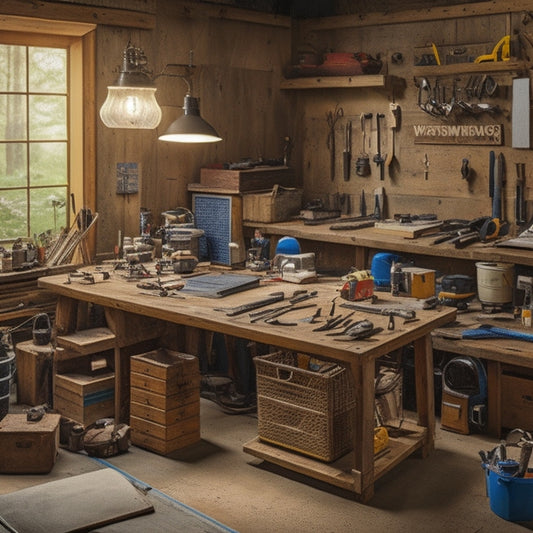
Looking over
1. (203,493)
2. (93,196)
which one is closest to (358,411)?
(203,493)

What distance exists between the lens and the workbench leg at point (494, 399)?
462cm

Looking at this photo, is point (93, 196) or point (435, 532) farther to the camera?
point (93, 196)

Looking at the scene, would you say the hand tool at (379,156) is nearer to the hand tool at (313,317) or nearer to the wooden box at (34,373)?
the hand tool at (313,317)

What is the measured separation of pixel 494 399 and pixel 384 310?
3.23 feet

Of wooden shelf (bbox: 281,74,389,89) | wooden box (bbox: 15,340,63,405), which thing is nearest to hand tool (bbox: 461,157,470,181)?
wooden shelf (bbox: 281,74,389,89)

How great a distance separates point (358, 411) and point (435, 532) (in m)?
0.61

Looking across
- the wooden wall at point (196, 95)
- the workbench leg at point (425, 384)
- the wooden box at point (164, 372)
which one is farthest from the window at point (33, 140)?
the workbench leg at point (425, 384)

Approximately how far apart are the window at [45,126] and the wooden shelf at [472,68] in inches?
90.9

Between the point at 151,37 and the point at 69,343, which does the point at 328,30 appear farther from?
the point at 69,343

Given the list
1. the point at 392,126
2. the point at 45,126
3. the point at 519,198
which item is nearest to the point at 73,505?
the point at 45,126

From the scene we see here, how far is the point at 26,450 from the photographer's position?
4.21 meters

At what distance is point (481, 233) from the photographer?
17.5 feet

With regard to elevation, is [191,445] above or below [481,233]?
below

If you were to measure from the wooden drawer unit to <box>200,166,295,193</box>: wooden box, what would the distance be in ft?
5.70
